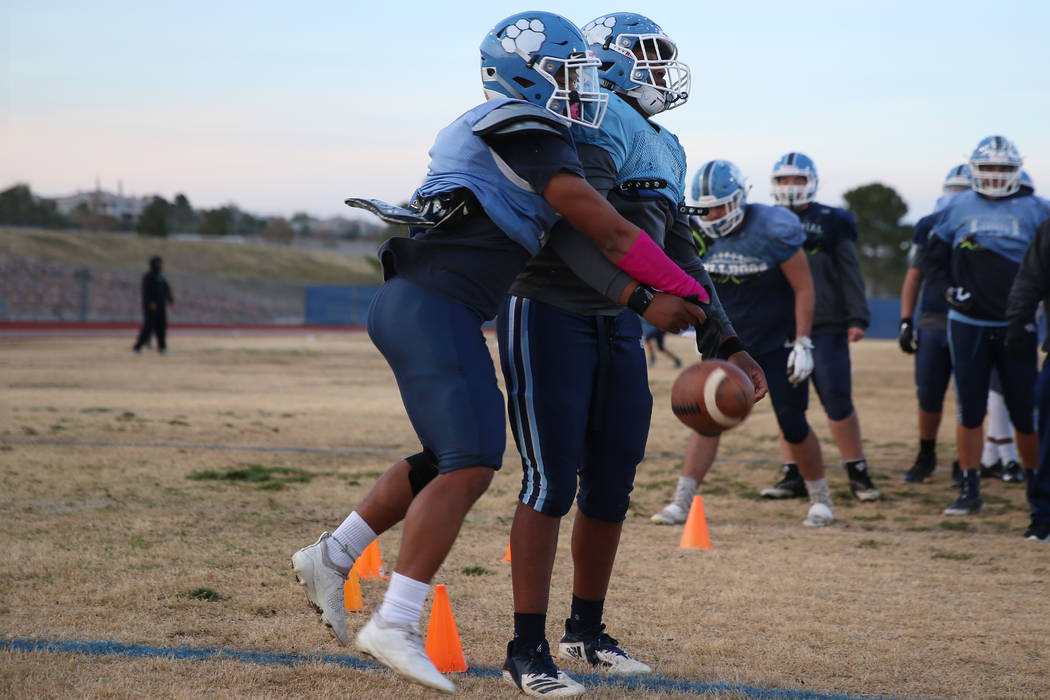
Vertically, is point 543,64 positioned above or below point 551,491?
above

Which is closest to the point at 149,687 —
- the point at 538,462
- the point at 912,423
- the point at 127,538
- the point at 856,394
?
the point at 538,462

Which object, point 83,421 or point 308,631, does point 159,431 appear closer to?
point 83,421

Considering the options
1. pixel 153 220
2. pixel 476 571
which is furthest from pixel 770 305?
pixel 153 220

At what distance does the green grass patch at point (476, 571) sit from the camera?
4742 mm

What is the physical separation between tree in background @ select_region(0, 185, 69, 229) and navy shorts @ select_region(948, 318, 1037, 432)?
259ft

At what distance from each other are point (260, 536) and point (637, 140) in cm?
297

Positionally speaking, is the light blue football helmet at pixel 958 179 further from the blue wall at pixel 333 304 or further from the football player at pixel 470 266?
the blue wall at pixel 333 304

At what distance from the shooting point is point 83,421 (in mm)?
9656

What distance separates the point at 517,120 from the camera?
2857mm

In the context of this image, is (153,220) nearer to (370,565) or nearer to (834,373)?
(834,373)

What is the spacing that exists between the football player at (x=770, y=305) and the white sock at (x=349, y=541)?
3.29 meters

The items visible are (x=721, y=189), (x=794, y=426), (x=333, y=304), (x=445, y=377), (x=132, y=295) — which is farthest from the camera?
(x=132, y=295)

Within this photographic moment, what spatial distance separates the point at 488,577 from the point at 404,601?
190 centimetres

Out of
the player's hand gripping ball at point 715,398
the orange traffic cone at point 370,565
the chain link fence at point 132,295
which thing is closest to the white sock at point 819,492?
the orange traffic cone at point 370,565
